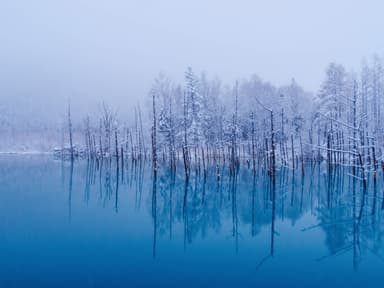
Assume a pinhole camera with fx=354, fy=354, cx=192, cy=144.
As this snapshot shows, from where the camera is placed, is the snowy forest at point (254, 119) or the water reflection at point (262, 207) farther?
the snowy forest at point (254, 119)

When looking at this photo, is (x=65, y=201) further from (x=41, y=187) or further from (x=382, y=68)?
(x=382, y=68)

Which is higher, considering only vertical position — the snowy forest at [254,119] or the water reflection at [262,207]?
the snowy forest at [254,119]

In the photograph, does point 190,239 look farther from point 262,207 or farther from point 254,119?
point 254,119

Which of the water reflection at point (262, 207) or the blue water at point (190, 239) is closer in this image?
the blue water at point (190, 239)

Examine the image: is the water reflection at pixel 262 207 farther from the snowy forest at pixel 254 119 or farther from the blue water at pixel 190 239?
the snowy forest at pixel 254 119

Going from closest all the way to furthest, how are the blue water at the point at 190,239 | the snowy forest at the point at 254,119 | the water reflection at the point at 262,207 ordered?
the blue water at the point at 190,239, the water reflection at the point at 262,207, the snowy forest at the point at 254,119

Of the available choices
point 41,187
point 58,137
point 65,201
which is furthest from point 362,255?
point 58,137

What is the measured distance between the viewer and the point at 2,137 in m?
104

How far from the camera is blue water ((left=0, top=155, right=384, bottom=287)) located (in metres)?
8.87

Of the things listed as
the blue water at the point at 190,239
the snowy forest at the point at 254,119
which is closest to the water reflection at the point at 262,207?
the blue water at the point at 190,239

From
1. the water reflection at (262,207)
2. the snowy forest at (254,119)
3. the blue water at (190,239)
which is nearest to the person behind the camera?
the blue water at (190,239)

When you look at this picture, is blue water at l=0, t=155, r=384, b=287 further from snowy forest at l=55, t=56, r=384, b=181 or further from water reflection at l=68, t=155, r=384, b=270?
snowy forest at l=55, t=56, r=384, b=181

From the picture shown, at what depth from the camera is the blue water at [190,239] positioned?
Answer: 887cm

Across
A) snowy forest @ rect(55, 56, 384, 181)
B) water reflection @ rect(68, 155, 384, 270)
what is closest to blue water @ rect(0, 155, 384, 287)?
water reflection @ rect(68, 155, 384, 270)
